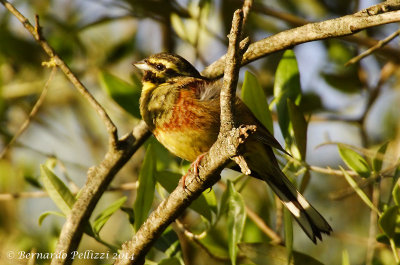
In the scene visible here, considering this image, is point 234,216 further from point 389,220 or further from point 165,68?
point 165,68

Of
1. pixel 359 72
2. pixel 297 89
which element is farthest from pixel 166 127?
pixel 359 72

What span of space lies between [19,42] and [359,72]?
2709 mm

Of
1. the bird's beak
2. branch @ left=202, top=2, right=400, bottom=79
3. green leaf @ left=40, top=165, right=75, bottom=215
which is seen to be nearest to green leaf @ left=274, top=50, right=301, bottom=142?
branch @ left=202, top=2, right=400, bottom=79

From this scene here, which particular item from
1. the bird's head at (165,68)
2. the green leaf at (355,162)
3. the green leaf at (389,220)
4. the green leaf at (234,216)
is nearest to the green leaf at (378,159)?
the green leaf at (355,162)

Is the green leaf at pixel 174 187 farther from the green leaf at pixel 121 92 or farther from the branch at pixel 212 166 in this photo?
the green leaf at pixel 121 92

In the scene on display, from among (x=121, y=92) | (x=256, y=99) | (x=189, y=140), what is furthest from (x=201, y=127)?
(x=121, y=92)

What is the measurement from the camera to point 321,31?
2.83 m

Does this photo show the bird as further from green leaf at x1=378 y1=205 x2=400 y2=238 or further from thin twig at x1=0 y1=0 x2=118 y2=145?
green leaf at x1=378 y1=205 x2=400 y2=238

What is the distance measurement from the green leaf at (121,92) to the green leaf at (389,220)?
182cm

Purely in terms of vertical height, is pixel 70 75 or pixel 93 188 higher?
pixel 70 75

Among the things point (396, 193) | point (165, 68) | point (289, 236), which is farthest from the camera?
point (165, 68)

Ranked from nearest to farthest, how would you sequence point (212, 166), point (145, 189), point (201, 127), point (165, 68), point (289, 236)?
point (212, 166) < point (289, 236) < point (145, 189) < point (201, 127) < point (165, 68)

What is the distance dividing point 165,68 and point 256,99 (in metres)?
0.96

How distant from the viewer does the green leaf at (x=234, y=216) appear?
10.1 feet
